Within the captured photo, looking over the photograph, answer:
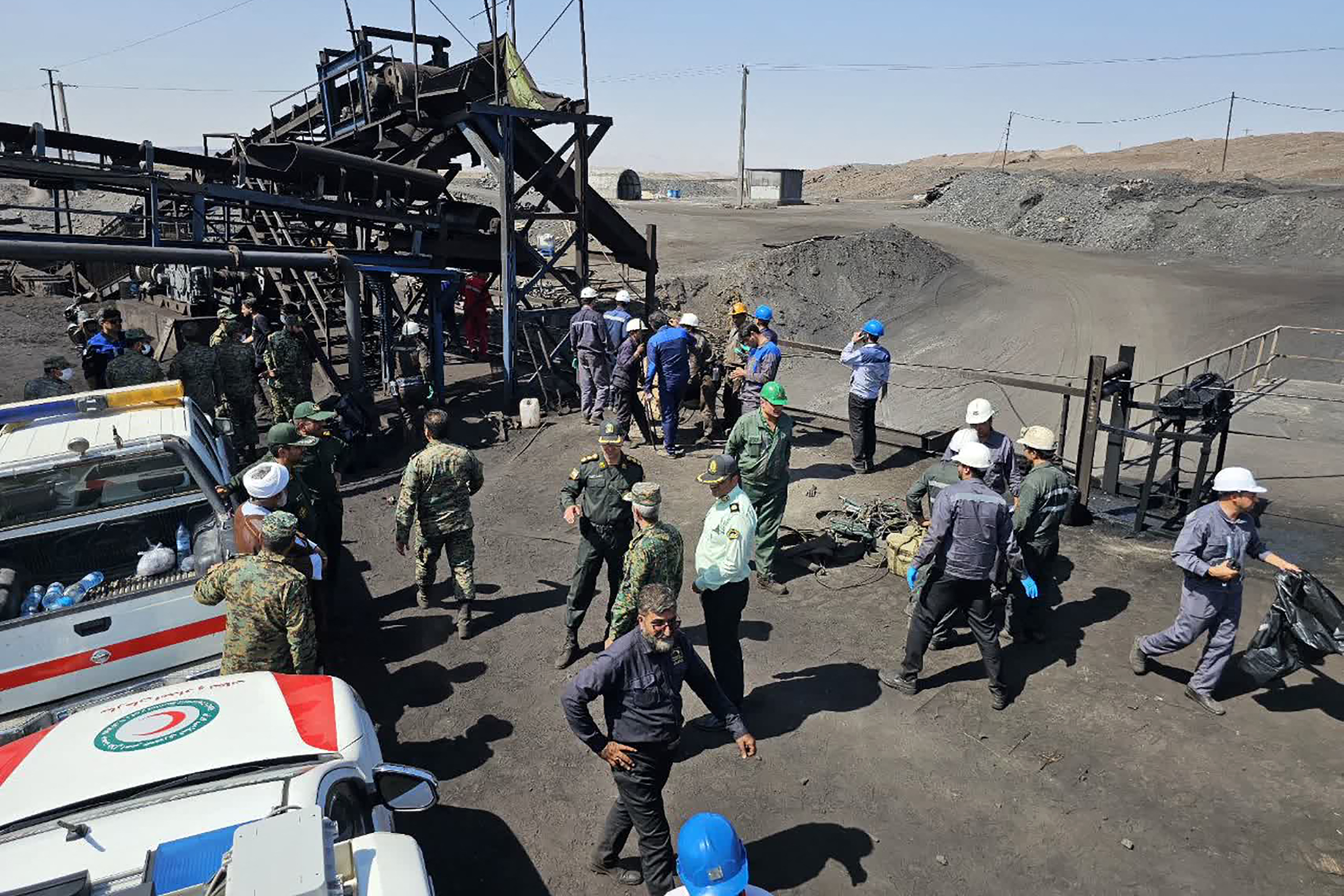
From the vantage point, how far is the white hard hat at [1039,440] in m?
6.72

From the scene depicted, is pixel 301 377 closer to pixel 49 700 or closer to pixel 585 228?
pixel 585 228

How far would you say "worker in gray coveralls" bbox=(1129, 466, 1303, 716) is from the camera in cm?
568

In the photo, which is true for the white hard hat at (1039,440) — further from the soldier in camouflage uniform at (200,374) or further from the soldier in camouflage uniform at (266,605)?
the soldier in camouflage uniform at (200,374)

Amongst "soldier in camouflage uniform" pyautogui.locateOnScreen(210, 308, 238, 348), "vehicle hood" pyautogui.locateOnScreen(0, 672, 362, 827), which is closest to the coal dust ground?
"vehicle hood" pyautogui.locateOnScreen(0, 672, 362, 827)

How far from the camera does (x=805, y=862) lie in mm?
4766

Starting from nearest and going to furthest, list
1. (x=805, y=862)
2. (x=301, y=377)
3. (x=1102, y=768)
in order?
1. (x=805, y=862)
2. (x=1102, y=768)
3. (x=301, y=377)

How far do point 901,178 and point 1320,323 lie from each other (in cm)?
5030

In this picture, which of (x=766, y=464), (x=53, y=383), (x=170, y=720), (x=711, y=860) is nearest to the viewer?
(x=711, y=860)

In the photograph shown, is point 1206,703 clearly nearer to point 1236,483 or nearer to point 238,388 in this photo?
point 1236,483

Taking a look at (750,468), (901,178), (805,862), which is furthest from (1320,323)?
(901,178)

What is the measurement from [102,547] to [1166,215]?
121 ft

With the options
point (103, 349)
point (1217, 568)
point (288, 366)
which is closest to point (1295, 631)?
point (1217, 568)

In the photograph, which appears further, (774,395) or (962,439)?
(774,395)

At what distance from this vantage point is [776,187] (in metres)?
48.8
